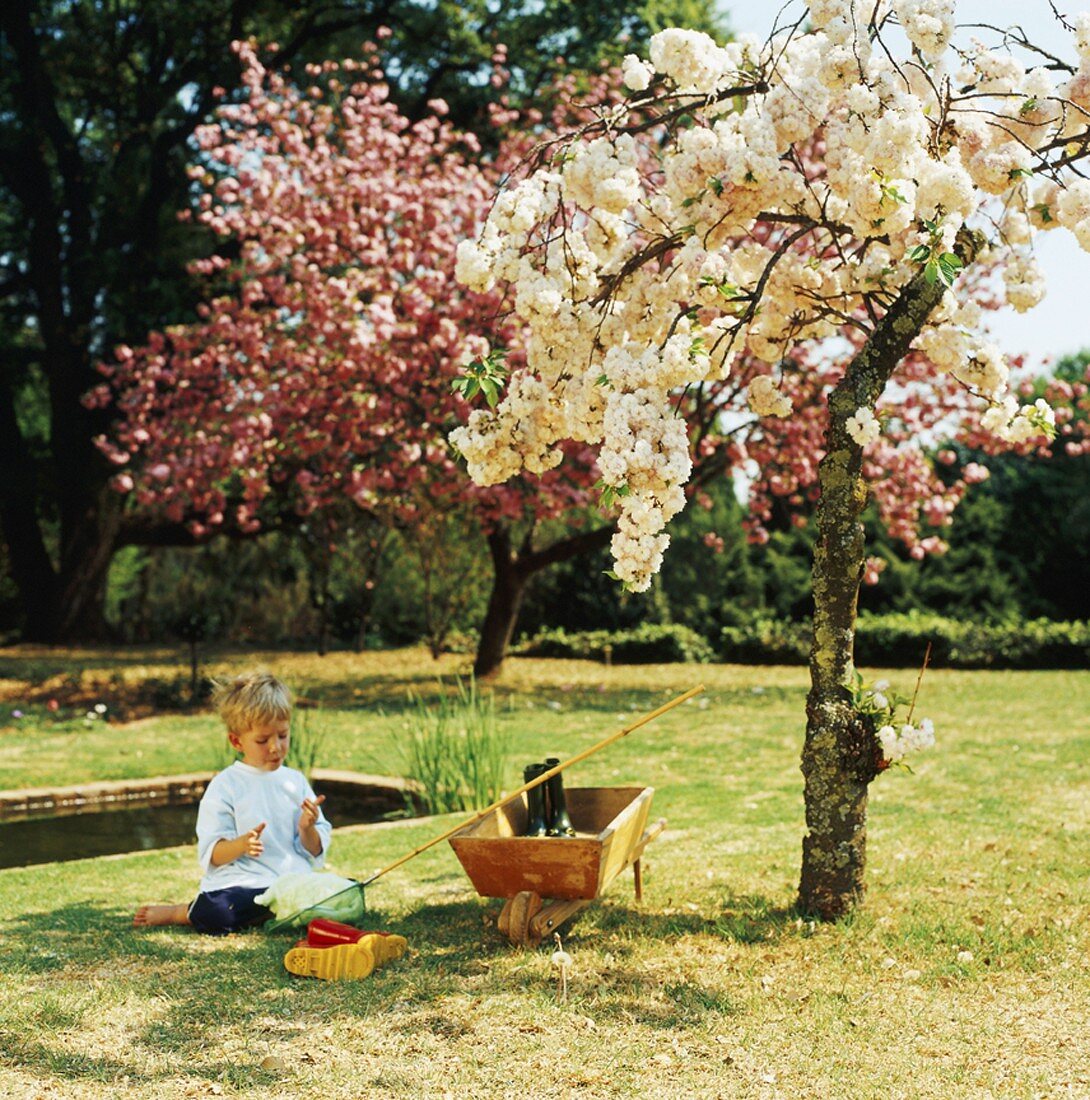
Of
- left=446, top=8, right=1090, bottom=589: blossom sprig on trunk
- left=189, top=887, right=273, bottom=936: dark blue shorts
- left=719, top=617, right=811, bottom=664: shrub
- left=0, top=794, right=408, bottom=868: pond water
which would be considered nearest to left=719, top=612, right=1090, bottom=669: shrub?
left=719, top=617, right=811, bottom=664: shrub

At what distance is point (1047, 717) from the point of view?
11055 millimetres

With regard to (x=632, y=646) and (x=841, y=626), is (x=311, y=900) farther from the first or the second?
(x=632, y=646)

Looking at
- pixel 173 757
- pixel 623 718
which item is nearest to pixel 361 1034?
pixel 173 757

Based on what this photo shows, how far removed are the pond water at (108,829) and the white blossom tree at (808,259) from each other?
3561 mm

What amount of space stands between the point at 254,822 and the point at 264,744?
30 centimetres

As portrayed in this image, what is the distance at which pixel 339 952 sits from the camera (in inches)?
161

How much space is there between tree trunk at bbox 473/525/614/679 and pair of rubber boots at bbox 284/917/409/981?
9206mm

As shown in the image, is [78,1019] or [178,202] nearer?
[78,1019]

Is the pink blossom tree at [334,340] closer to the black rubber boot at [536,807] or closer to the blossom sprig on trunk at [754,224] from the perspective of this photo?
the blossom sprig on trunk at [754,224]

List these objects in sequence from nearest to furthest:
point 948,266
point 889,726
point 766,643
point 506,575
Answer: point 948,266, point 889,726, point 506,575, point 766,643

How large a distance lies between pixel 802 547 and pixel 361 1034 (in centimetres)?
1661

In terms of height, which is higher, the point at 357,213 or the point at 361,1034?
the point at 357,213

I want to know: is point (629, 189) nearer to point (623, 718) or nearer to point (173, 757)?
point (173, 757)

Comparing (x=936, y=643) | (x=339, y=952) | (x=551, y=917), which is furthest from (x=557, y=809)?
(x=936, y=643)
